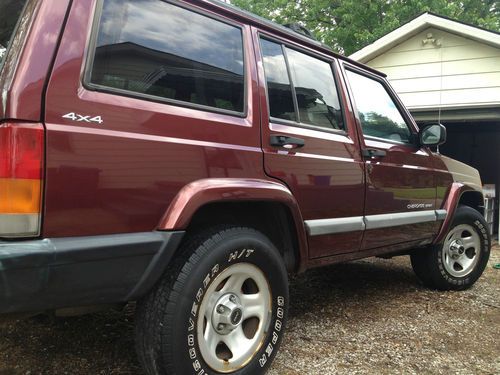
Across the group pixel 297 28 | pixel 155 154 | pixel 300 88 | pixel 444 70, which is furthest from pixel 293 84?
pixel 444 70

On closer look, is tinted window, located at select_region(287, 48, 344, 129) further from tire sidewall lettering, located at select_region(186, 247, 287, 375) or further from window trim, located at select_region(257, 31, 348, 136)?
tire sidewall lettering, located at select_region(186, 247, 287, 375)

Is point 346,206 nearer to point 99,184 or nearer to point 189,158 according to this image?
point 189,158

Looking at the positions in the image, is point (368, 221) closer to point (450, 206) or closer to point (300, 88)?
point (300, 88)

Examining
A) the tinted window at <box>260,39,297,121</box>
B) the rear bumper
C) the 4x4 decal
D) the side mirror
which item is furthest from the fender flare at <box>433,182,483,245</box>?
the 4x4 decal

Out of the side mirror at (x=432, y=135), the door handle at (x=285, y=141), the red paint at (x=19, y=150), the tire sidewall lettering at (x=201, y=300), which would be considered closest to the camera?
the red paint at (x=19, y=150)

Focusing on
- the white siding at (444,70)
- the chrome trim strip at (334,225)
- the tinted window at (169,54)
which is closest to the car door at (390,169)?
the chrome trim strip at (334,225)

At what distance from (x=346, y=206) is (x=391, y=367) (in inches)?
40.6

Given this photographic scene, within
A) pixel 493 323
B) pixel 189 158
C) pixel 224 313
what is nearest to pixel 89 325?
pixel 224 313

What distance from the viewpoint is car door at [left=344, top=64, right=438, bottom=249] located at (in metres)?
3.35

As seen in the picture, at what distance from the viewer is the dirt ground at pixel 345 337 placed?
8.97 ft

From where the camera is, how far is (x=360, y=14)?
1642cm

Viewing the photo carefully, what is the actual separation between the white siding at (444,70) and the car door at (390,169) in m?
4.05

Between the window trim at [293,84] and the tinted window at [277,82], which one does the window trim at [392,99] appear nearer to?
the window trim at [293,84]

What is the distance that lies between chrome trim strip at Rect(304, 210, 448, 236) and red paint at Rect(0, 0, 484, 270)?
0.04 meters
